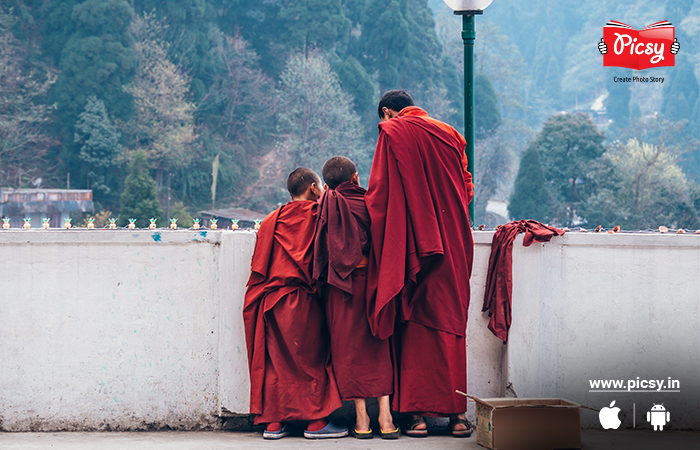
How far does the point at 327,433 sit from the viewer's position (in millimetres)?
3230

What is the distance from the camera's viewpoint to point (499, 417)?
9.82ft

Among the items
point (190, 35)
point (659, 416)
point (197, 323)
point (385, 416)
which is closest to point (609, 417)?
point (659, 416)

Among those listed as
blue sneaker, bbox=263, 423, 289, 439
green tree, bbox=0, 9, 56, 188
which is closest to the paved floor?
blue sneaker, bbox=263, 423, 289, 439

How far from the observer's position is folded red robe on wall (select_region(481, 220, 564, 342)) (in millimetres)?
3377

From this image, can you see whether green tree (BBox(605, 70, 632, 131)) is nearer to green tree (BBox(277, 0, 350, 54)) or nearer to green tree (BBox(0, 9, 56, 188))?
green tree (BBox(277, 0, 350, 54))

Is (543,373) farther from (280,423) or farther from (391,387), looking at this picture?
(280,423)

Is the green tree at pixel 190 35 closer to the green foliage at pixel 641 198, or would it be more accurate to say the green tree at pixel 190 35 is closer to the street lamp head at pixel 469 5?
the green foliage at pixel 641 198

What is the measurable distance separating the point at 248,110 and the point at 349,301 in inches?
1519

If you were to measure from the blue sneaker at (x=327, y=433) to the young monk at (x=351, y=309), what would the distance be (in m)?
0.07

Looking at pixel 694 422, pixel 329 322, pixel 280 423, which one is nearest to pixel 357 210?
pixel 329 322

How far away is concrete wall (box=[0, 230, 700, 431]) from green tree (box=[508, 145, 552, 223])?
36.2 metres

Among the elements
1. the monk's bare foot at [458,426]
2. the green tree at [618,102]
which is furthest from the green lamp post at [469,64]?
the green tree at [618,102]

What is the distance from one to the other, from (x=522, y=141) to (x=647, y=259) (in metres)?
61.2

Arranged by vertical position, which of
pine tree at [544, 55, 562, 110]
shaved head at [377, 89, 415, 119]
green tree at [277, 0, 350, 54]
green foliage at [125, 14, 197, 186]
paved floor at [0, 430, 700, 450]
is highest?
pine tree at [544, 55, 562, 110]
